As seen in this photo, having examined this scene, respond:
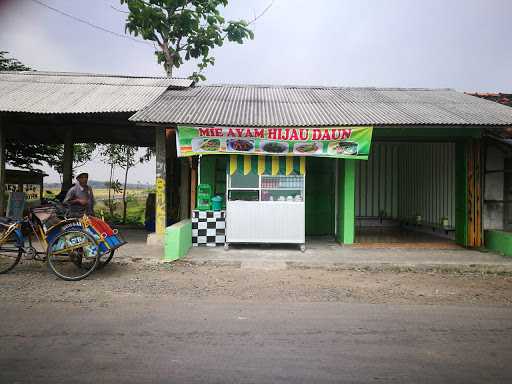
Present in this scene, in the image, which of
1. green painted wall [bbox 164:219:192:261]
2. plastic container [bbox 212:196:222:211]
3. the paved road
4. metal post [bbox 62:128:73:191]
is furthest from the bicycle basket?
metal post [bbox 62:128:73:191]

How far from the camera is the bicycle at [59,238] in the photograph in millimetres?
6107

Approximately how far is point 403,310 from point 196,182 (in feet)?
21.4

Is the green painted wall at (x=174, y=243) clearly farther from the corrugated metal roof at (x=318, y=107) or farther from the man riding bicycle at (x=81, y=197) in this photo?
the corrugated metal roof at (x=318, y=107)

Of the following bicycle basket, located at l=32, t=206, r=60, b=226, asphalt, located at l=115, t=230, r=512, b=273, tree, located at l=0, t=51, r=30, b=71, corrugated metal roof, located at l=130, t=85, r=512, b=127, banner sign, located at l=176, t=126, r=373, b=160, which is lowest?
asphalt, located at l=115, t=230, r=512, b=273

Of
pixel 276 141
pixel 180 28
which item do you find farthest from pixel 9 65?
pixel 276 141

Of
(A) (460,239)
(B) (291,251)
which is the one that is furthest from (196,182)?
(A) (460,239)

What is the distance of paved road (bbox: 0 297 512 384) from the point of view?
2879 millimetres

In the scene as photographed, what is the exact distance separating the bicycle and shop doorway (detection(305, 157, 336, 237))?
6.56 meters

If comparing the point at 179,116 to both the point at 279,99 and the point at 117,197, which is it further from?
the point at 117,197

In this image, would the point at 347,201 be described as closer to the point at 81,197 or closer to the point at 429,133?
the point at 429,133

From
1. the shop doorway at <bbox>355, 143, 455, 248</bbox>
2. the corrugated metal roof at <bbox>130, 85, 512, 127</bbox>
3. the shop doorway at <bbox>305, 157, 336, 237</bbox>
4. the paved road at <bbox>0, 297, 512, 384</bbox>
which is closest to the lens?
the paved road at <bbox>0, 297, 512, 384</bbox>

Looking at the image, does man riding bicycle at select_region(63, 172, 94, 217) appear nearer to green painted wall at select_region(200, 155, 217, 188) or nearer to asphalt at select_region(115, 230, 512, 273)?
asphalt at select_region(115, 230, 512, 273)

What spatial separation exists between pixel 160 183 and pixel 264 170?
2.74 metres

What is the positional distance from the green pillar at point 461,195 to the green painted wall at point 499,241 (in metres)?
0.49
